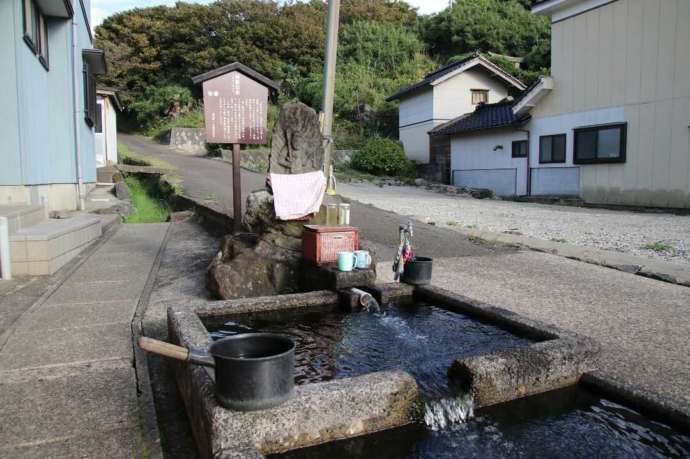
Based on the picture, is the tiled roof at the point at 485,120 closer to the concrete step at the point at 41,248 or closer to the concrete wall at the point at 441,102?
the concrete wall at the point at 441,102

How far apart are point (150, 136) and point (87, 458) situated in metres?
37.8

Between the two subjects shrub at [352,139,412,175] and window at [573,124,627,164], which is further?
shrub at [352,139,412,175]

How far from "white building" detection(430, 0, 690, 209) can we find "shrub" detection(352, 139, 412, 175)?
6106 millimetres

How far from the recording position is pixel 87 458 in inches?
97.2

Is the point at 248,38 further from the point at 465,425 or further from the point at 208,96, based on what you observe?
the point at 465,425

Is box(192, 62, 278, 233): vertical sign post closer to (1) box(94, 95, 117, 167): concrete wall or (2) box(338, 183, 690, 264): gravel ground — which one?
(2) box(338, 183, 690, 264): gravel ground

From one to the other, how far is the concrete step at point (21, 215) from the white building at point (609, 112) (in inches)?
632

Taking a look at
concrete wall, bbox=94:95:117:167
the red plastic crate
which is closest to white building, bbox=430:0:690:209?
the red plastic crate

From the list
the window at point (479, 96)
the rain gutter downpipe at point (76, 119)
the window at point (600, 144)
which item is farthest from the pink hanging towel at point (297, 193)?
the window at point (479, 96)

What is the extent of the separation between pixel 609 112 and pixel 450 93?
11125 mm

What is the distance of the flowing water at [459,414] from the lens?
2.59 meters

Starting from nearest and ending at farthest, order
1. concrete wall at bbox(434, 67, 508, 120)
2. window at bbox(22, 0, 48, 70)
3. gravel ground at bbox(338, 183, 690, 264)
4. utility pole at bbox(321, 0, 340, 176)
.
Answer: utility pole at bbox(321, 0, 340, 176), gravel ground at bbox(338, 183, 690, 264), window at bbox(22, 0, 48, 70), concrete wall at bbox(434, 67, 508, 120)

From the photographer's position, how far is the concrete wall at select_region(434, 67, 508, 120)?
26.4 m

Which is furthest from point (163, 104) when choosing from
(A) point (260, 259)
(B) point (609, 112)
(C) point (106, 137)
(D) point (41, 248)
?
(A) point (260, 259)
